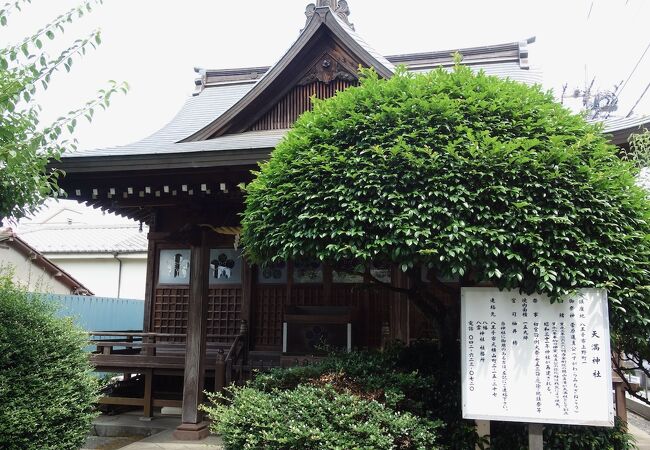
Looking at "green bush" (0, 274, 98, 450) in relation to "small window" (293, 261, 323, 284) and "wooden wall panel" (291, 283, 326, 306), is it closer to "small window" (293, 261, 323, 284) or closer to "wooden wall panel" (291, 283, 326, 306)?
"wooden wall panel" (291, 283, 326, 306)

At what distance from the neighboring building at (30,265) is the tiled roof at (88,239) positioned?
2.73 m

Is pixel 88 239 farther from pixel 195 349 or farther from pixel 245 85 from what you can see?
pixel 195 349

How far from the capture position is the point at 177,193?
6734 mm

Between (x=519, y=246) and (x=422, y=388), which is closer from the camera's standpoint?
(x=519, y=246)

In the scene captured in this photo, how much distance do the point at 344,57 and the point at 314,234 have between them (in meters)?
5.42

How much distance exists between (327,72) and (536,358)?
6.23 metres

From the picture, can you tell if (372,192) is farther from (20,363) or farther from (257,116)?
(257,116)

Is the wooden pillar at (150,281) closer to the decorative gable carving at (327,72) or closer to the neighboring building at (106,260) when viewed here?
the decorative gable carving at (327,72)

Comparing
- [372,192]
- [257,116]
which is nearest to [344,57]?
[257,116]

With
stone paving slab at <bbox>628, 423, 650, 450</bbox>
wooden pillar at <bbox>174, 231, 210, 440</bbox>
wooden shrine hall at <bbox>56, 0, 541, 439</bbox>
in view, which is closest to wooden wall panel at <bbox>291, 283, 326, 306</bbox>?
wooden shrine hall at <bbox>56, 0, 541, 439</bbox>

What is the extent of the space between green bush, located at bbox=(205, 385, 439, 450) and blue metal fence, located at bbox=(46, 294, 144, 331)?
12.0 meters

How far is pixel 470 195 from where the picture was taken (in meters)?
3.82

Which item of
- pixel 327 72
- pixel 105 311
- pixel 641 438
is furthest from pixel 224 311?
pixel 105 311

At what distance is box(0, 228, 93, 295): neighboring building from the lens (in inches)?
723
